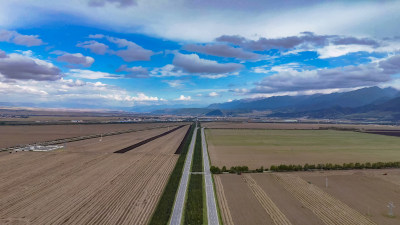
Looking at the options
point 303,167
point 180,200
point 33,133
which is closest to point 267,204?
point 180,200

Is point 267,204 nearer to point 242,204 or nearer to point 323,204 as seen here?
point 242,204

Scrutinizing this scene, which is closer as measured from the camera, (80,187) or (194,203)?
(194,203)

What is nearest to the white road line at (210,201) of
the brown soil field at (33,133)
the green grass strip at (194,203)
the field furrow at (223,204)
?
the field furrow at (223,204)

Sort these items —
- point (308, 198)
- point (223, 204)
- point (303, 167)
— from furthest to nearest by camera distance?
point (303, 167) → point (308, 198) → point (223, 204)

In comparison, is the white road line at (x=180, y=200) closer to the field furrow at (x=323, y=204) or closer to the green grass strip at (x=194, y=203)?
the green grass strip at (x=194, y=203)

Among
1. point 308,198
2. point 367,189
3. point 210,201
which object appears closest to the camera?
point 210,201
